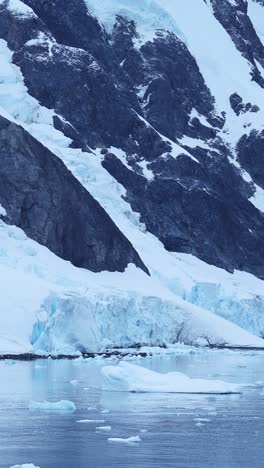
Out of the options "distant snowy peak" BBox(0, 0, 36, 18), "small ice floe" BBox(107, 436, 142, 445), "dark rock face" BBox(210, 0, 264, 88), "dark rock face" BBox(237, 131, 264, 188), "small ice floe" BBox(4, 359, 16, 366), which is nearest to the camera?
"small ice floe" BBox(107, 436, 142, 445)

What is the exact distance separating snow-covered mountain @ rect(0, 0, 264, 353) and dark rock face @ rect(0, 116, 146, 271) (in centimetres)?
13

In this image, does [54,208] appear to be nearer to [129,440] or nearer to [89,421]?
[89,421]

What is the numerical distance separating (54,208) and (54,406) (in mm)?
56737

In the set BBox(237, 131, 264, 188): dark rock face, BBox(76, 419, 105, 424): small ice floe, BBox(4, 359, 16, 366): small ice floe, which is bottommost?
BBox(4, 359, 16, 366): small ice floe

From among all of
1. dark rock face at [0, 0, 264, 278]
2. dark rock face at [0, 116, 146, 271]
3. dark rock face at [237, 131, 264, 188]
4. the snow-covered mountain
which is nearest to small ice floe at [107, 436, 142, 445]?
the snow-covered mountain

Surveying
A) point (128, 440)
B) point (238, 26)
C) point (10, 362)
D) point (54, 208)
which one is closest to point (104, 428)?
point (128, 440)

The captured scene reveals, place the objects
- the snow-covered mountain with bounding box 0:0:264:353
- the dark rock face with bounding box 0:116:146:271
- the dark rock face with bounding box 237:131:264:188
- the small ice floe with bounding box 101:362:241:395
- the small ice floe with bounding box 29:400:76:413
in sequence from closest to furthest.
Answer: the small ice floe with bounding box 29:400:76:413, the small ice floe with bounding box 101:362:241:395, the snow-covered mountain with bounding box 0:0:264:353, the dark rock face with bounding box 0:116:146:271, the dark rock face with bounding box 237:131:264:188

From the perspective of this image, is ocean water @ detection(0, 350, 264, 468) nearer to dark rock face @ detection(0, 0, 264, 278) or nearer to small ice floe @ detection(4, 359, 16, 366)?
small ice floe @ detection(4, 359, 16, 366)

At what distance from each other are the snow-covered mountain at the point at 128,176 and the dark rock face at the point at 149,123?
0.20m

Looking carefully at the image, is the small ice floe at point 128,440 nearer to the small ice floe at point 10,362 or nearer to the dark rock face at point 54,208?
the small ice floe at point 10,362

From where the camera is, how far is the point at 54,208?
89.4m

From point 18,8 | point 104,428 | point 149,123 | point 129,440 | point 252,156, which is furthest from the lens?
point 252,156

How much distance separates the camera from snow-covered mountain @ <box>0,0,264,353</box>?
7188cm

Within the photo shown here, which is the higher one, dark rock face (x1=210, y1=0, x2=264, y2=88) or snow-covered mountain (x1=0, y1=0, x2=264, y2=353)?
dark rock face (x1=210, y1=0, x2=264, y2=88)
